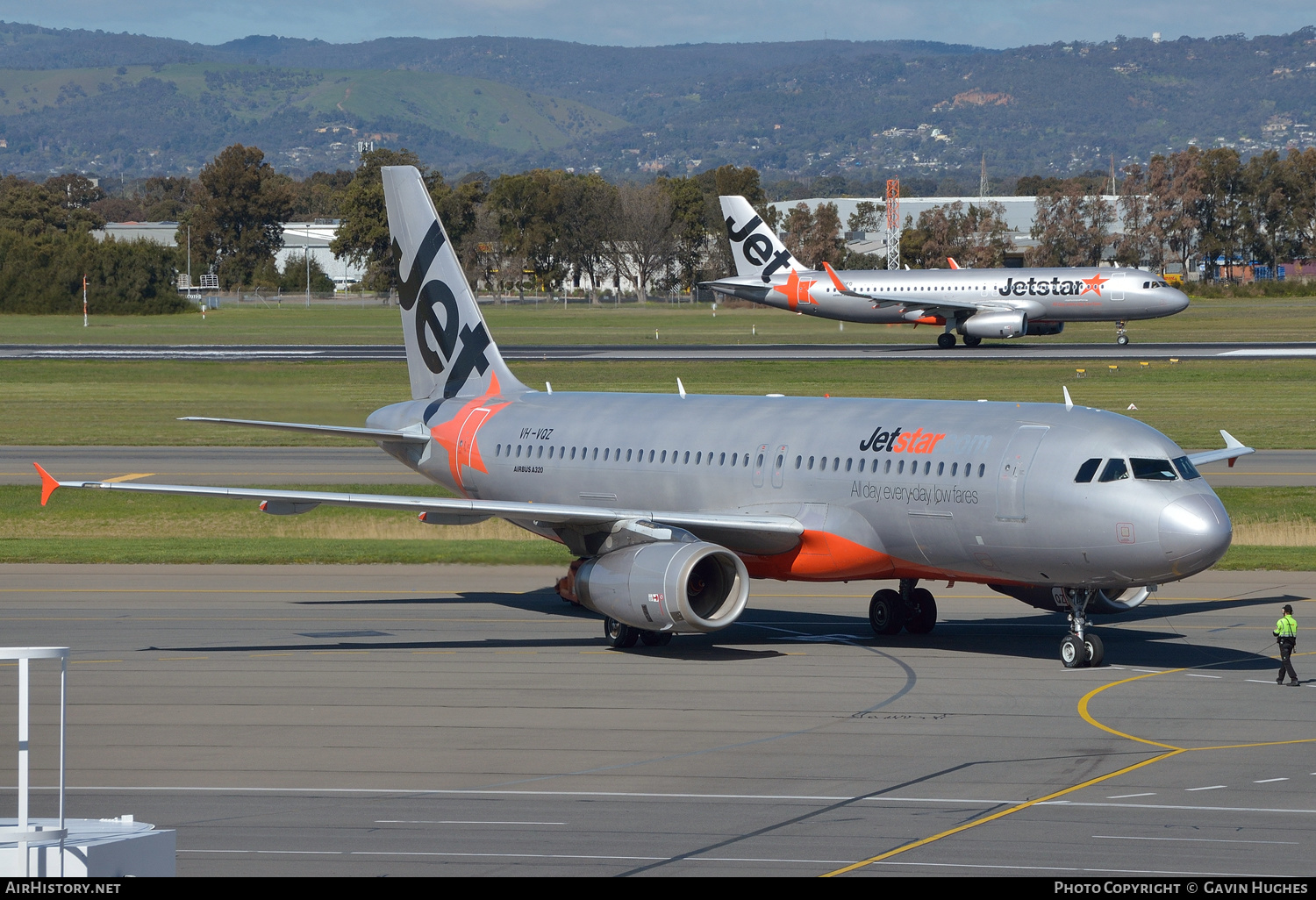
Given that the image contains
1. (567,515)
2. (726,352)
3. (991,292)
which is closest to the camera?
(567,515)

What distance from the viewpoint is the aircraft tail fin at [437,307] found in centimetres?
3772

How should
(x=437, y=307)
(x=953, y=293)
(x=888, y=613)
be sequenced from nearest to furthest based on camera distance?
(x=888, y=613)
(x=437, y=307)
(x=953, y=293)

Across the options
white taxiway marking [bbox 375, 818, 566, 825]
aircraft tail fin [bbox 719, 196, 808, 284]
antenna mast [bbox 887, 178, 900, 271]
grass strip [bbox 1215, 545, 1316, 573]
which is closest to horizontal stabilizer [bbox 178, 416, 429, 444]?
white taxiway marking [bbox 375, 818, 566, 825]

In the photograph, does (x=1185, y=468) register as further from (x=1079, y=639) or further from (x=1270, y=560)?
(x=1270, y=560)

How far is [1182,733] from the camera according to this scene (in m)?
22.4

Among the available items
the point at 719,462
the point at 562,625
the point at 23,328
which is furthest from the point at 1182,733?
the point at 23,328

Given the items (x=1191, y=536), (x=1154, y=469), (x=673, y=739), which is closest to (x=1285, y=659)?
(x=1191, y=536)

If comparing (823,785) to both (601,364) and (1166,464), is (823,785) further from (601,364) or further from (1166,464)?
(601,364)

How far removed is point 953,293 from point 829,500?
271 feet

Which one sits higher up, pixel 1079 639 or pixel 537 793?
pixel 1079 639

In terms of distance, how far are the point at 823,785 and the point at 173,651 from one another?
14.3m

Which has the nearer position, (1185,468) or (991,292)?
(1185,468)

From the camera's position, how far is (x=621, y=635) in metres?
29.5

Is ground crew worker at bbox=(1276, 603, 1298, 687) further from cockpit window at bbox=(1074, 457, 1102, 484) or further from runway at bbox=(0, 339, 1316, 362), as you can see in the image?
runway at bbox=(0, 339, 1316, 362)
